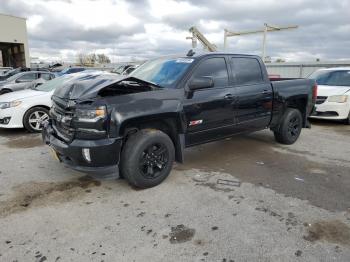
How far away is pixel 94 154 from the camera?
351 centimetres

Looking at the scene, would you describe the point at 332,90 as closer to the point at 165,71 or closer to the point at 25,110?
the point at 165,71

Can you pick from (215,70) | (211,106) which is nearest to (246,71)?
(215,70)

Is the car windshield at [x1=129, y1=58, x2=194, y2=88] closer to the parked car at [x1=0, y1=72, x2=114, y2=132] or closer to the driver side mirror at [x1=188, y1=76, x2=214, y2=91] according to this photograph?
the driver side mirror at [x1=188, y1=76, x2=214, y2=91]

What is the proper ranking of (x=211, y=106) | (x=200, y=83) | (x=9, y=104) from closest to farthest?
(x=200, y=83) < (x=211, y=106) < (x=9, y=104)

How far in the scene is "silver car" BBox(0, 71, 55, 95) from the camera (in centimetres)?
1322

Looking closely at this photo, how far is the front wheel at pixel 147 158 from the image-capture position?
3.74m

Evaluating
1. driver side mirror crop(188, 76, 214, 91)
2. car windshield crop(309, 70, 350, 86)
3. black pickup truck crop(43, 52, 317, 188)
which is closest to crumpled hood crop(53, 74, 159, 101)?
black pickup truck crop(43, 52, 317, 188)

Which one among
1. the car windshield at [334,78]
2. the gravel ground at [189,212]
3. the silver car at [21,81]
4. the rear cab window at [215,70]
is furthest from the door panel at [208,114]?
the silver car at [21,81]

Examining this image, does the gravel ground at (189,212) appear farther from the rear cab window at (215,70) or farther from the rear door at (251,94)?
the rear cab window at (215,70)

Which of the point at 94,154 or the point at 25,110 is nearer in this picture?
the point at 94,154

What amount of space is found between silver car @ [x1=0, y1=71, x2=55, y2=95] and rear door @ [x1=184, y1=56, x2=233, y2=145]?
10.3m

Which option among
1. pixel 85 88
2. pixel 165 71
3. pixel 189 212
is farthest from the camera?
pixel 165 71

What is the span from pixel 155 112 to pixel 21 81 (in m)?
12.8

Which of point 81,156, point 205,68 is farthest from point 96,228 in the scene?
point 205,68
